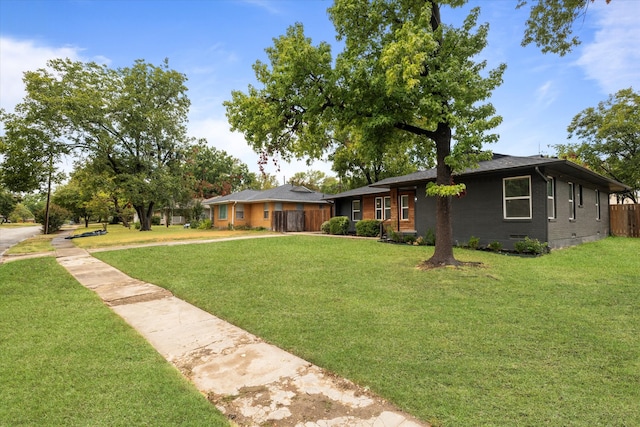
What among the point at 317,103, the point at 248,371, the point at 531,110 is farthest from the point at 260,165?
the point at 531,110

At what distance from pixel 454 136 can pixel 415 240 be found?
7.29m

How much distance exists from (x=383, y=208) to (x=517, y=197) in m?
8.54

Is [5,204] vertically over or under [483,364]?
over

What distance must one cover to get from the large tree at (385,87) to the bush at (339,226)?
1152 cm

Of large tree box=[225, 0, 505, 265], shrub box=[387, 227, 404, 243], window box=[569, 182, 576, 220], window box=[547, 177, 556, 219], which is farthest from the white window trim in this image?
window box=[569, 182, 576, 220]

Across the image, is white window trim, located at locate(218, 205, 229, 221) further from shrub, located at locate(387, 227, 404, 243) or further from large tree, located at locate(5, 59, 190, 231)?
shrub, located at locate(387, 227, 404, 243)

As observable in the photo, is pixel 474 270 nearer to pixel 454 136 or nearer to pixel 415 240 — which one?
pixel 454 136

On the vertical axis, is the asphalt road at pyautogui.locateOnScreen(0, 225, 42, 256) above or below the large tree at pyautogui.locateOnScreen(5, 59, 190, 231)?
below

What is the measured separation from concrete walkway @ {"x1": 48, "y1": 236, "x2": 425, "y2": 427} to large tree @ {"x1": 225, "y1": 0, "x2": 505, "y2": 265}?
5845 mm

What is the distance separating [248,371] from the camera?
3193mm

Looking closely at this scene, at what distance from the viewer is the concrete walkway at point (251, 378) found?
2441 millimetres

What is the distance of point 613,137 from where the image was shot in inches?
824

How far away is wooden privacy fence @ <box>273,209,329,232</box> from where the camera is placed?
23703mm

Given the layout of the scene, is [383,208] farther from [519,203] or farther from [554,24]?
[554,24]
